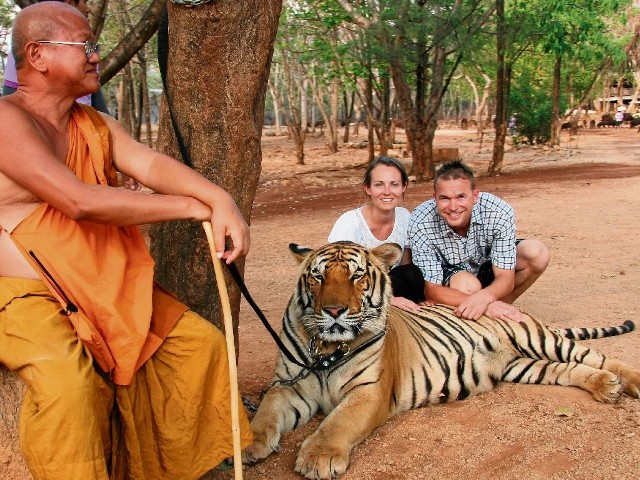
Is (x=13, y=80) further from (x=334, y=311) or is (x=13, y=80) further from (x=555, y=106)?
(x=555, y=106)

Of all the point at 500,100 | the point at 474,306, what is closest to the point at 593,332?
the point at 474,306

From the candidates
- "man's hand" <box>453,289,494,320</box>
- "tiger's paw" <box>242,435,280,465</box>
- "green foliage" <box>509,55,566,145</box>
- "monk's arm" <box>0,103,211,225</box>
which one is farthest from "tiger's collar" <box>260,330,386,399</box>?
"green foliage" <box>509,55,566,145</box>

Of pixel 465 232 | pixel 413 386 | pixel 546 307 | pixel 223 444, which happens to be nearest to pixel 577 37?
pixel 546 307

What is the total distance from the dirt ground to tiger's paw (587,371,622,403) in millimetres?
45

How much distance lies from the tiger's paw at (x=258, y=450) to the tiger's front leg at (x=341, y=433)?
0.55ft

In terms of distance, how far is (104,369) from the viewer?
8.76ft

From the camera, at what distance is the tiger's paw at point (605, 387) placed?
420 centimetres

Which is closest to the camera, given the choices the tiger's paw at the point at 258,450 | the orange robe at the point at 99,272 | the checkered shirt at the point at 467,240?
the orange robe at the point at 99,272

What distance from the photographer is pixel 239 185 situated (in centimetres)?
383

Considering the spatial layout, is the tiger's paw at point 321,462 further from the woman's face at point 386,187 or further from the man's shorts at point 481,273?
the woman's face at point 386,187

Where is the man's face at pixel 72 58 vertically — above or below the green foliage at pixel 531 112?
above

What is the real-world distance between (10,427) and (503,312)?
298 cm

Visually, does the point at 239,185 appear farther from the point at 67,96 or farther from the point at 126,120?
the point at 126,120

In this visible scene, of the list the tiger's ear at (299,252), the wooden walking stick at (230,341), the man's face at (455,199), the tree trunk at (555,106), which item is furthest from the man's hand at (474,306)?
the tree trunk at (555,106)
